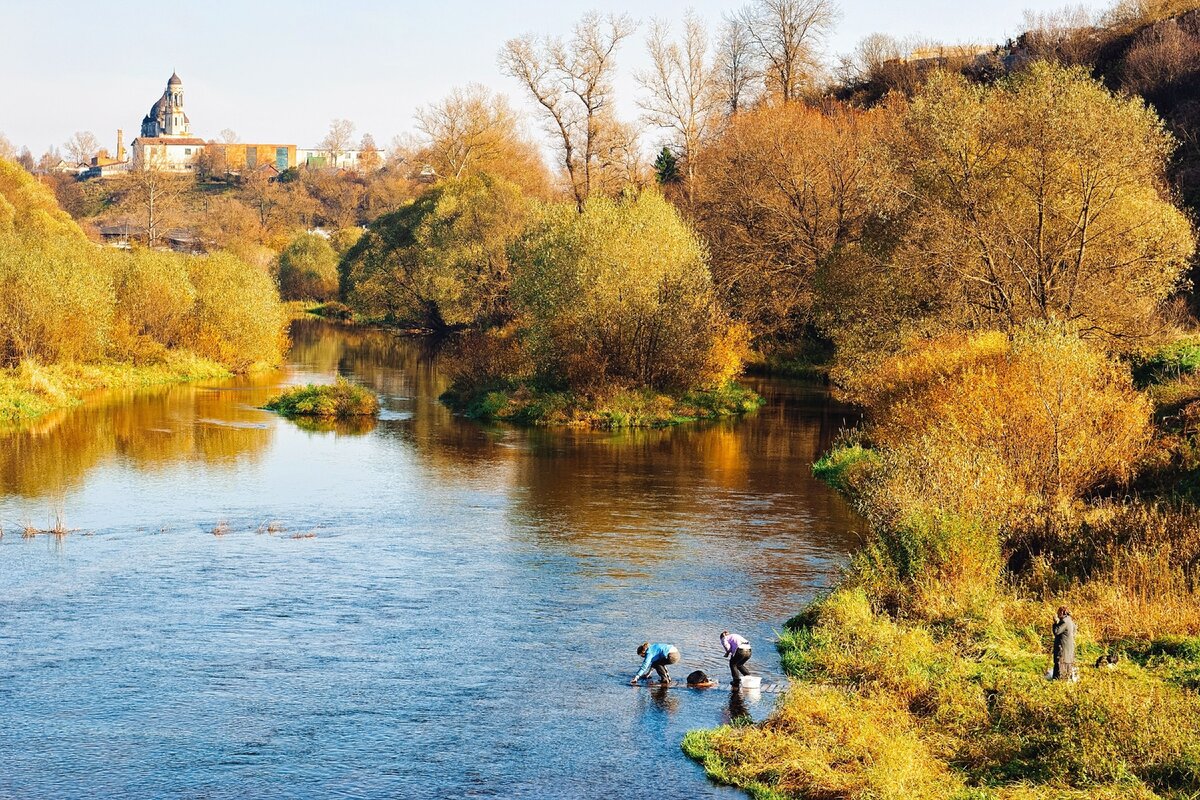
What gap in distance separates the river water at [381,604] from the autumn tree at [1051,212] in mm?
9091

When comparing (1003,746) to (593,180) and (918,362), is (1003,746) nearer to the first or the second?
(918,362)

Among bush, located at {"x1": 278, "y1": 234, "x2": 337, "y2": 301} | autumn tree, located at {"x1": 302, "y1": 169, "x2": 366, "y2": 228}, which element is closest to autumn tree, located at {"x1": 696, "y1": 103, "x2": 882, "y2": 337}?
bush, located at {"x1": 278, "y1": 234, "x2": 337, "y2": 301}

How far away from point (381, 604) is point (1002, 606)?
1177cm

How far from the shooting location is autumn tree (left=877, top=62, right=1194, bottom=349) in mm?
41062

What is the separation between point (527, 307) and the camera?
54344 mm

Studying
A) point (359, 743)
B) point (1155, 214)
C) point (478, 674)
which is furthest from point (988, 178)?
point (359, 743)

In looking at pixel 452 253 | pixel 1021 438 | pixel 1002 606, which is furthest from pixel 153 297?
pixel 1002 606

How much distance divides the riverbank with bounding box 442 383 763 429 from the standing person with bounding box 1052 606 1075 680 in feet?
110

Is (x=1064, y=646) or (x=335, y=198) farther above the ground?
(x=335, y=198)

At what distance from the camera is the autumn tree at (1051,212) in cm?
A: 4106

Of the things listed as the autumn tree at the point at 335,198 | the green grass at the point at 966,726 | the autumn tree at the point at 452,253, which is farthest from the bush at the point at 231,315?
the autumn tree at the point at 335,198

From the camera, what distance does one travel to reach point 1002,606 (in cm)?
2133

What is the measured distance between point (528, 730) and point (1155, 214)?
34721 millimetres

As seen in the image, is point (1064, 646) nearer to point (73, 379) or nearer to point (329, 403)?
point (329, 403)
